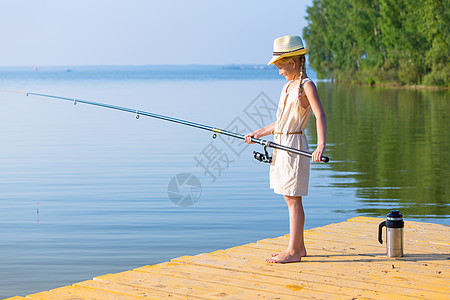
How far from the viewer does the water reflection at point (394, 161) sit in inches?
466

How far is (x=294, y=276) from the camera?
605 cm

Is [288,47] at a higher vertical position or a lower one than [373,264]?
higher

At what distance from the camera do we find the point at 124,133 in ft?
83.9

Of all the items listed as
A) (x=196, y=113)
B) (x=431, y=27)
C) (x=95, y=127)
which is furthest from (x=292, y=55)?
(x=431, y=27)

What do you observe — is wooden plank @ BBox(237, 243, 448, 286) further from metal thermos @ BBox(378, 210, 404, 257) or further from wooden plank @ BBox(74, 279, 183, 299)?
wooden plank @ BBox(74, 279, 183, 299)

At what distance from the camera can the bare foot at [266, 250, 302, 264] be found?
256 inches

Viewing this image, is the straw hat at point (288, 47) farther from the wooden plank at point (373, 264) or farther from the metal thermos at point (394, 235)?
the wooden plank at point (373, 264)

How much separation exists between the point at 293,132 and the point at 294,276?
1.28 metres

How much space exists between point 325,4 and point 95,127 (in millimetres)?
78048

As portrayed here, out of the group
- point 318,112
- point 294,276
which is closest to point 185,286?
point 294,276

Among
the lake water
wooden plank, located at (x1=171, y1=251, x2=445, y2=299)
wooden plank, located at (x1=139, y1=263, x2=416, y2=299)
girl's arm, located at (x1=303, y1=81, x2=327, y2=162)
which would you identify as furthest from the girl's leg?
the lake water

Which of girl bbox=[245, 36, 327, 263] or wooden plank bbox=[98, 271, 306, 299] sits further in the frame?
girl bbox=[245, 36, 327, 263]

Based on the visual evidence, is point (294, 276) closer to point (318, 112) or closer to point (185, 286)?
point (185, 286)

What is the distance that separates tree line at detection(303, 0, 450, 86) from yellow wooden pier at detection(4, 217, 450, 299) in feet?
168
